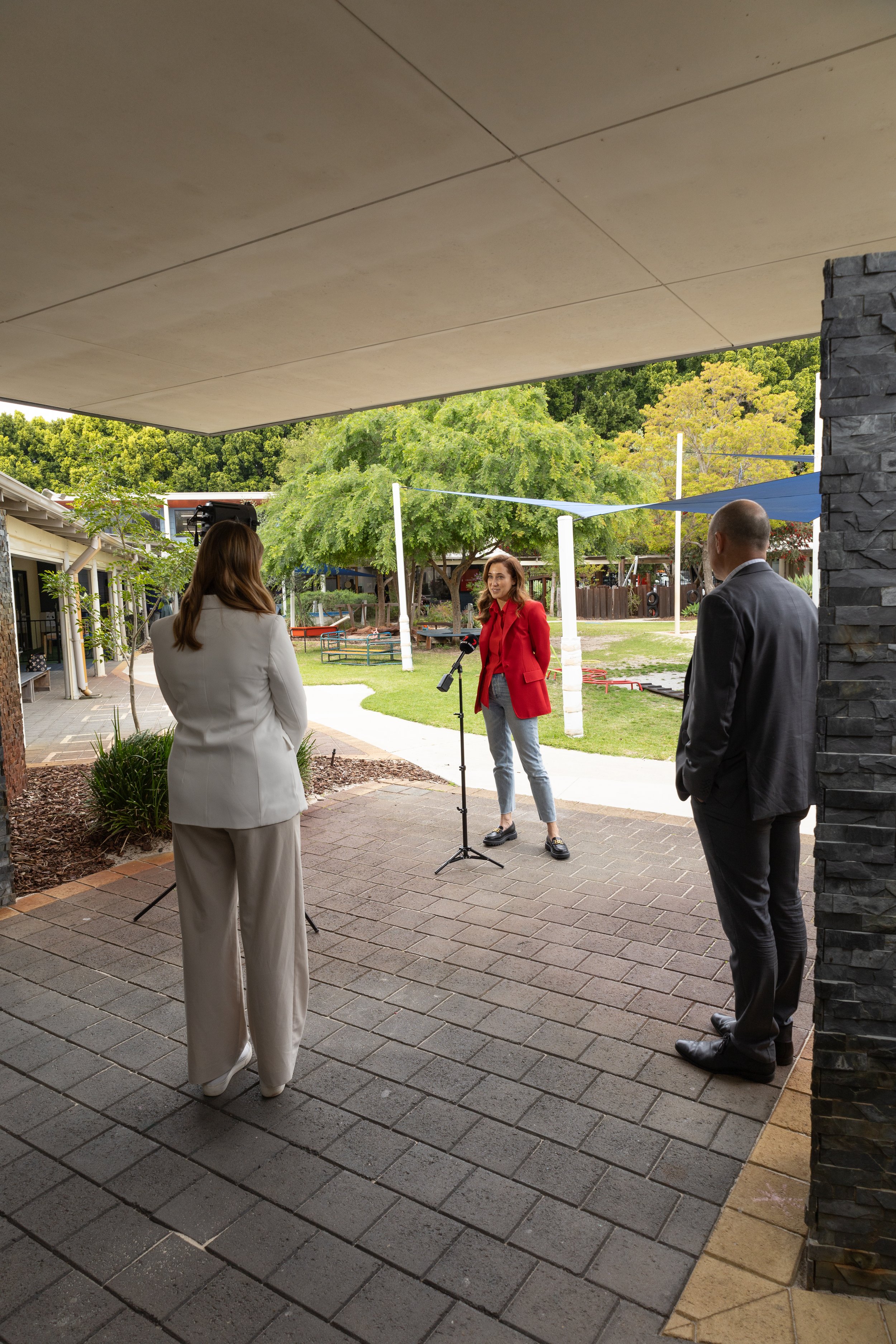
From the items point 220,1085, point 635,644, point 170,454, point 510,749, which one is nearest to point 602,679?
point 635,644

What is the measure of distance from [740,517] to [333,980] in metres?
2.47

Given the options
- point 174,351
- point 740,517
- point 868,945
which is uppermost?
point 174,351

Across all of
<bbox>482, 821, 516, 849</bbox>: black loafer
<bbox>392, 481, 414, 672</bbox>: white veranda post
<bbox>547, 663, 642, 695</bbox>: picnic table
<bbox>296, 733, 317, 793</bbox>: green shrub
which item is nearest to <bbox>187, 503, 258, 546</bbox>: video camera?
<bbox>296, 733, 317, 793</bbox>: green shrub

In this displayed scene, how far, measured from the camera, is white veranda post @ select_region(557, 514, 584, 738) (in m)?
9.79

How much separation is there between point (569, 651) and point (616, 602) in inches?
1008

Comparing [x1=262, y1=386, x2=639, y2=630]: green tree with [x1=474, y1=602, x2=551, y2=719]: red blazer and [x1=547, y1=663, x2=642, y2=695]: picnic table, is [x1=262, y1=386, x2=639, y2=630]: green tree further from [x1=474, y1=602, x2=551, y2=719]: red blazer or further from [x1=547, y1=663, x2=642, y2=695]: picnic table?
[x1=474, y1=602, x2=551, y2=719]: red blazer

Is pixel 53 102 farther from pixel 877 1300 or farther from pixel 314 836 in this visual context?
pixel 314 836

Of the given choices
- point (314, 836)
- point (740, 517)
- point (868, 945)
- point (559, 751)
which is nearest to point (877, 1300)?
point (868, 945)

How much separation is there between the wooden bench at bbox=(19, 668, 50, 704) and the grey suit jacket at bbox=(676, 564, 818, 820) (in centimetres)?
1108

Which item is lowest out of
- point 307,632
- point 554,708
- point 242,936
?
point 554,708

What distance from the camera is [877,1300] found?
6.24ft

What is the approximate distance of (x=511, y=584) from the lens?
16.7 ft

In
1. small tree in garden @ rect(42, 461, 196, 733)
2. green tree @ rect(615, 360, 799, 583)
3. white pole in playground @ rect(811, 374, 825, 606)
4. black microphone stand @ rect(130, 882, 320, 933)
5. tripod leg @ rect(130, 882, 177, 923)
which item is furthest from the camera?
green tree @ rect(615, 360, 799, 583)

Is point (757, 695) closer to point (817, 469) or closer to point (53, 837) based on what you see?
point (53, 837)
